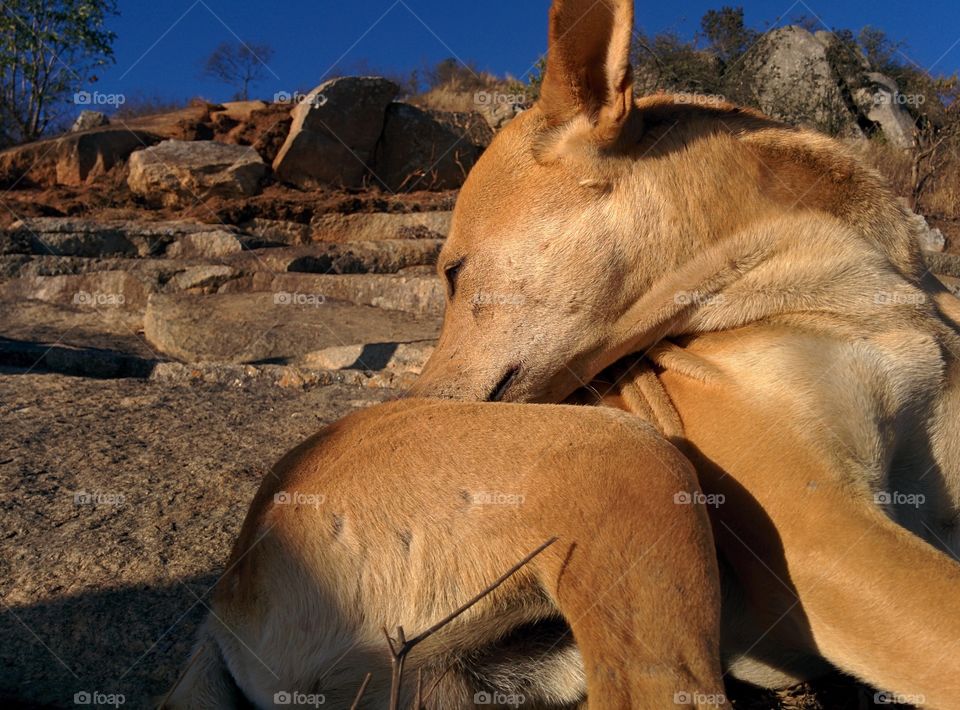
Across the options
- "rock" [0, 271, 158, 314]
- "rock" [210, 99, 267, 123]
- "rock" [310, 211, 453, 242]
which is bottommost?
"rock" [0, 271, 158, 314]

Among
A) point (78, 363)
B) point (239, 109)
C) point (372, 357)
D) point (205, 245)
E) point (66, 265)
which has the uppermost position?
point (239, 109)

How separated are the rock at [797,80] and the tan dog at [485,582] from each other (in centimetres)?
1447

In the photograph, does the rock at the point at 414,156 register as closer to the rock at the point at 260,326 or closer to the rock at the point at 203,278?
the rock at the point at 203,278

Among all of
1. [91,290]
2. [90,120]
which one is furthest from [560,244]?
[90,120]

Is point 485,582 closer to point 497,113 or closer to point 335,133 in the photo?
point 335,133

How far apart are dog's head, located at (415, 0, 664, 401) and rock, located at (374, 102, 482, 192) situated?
46.7ft

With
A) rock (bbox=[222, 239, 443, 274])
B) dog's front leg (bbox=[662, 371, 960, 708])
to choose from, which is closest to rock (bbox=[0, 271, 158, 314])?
rock (bbox=[222, 239, 443, 274])

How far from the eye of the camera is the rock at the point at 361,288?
9.37 m

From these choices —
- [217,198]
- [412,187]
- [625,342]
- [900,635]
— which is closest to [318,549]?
[625,342]

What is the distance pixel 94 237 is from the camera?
11875 millimetres

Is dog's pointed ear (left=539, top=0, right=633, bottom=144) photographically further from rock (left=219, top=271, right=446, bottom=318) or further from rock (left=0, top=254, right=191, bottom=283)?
rock (left=0, top=254, right=191, bottom=283)

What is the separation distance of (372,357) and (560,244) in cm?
411

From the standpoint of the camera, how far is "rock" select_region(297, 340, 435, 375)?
269 inches

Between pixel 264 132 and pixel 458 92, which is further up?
pixel 458 92
